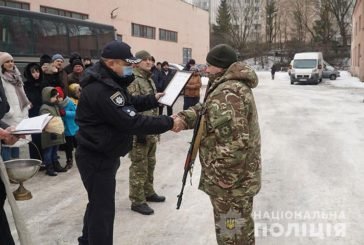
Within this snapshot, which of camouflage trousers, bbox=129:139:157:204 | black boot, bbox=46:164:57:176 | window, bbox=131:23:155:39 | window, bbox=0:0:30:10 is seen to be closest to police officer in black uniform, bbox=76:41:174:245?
camouflage trousers, bbox=129:139:157:204

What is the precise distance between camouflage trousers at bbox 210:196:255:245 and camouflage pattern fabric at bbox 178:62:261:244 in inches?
1.1

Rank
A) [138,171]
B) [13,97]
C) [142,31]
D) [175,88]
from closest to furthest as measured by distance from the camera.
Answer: [175,88] → [138,171] → [13,97] → [142,31]

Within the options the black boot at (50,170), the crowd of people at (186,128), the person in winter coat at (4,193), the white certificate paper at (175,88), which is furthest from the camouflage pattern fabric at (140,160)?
the black boot at (50,170)

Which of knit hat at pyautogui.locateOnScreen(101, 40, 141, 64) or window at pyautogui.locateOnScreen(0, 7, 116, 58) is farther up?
window at pyautogui.locateOnScreen(0, 7, 116, 58)

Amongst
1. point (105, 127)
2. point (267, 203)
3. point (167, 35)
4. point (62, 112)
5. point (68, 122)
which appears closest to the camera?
point (105, 127)

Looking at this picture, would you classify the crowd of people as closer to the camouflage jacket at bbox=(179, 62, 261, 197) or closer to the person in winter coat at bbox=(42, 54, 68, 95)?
the camouflage jacket at bbox=(179, 62, 261, 197)

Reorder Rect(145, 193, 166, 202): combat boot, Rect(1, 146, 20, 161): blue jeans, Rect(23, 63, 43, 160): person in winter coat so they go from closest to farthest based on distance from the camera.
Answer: Rect(145, 193, 166, 202): combat boot → Rect(1, 146, 20, 161): blue jeans → Rect(23, 63, 43, 160): person in winter coat

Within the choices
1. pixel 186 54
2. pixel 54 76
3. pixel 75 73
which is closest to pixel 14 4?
pixel 75 73

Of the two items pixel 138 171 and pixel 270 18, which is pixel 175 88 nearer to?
pixel 138 171

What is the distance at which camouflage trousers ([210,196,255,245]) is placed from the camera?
130 inches

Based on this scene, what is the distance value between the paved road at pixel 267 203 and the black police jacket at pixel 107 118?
1.39 meters

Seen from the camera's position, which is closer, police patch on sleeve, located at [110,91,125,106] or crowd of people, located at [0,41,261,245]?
crowd of people, located at [0,41,261,245]

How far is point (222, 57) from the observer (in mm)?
3348

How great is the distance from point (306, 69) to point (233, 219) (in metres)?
30.3
